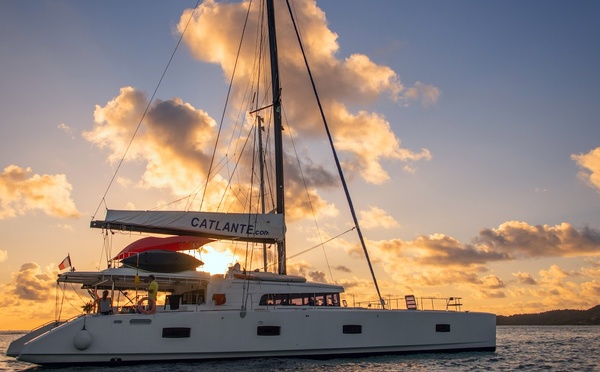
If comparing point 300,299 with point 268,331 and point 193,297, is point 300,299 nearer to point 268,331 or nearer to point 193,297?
point 268,331

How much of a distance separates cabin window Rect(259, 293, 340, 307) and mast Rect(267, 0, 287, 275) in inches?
48.8

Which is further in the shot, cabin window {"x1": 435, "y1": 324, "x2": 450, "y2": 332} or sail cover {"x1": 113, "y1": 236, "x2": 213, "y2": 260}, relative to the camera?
sail cover {"x1": 113, "y1": 236, "x2": 213, "y2": 260}

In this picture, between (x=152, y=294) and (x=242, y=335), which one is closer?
(x=152, y=294)

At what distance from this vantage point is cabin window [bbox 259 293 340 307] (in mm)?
18078

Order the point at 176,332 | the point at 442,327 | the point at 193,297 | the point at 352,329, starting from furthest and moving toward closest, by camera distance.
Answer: the point at 442,327 → the point at 193,297 → the point at 352,329 → the point at 176,332

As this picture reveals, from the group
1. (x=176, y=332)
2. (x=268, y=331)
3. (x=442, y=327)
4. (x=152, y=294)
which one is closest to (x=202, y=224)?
(x=152, y=294)

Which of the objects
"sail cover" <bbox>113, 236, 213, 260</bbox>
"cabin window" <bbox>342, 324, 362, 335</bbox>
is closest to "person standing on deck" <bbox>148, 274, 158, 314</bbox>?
"cabin window" <bbox>342, 324, 362, 335</bbox>

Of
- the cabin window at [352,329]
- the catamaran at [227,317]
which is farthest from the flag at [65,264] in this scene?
the cabin window at [352,329]

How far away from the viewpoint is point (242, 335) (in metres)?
16.5

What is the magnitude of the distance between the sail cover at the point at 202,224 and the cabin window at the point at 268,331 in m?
3.52

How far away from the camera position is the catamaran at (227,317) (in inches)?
614

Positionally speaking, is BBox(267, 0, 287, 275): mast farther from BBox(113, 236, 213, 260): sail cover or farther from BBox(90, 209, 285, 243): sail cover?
BBox(113, 236, 213, 260): sail cover

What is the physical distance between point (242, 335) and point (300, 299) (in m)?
2.82

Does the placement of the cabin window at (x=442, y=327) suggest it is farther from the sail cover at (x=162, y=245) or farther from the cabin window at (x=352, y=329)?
the sail cover at (x=162, y=245)
